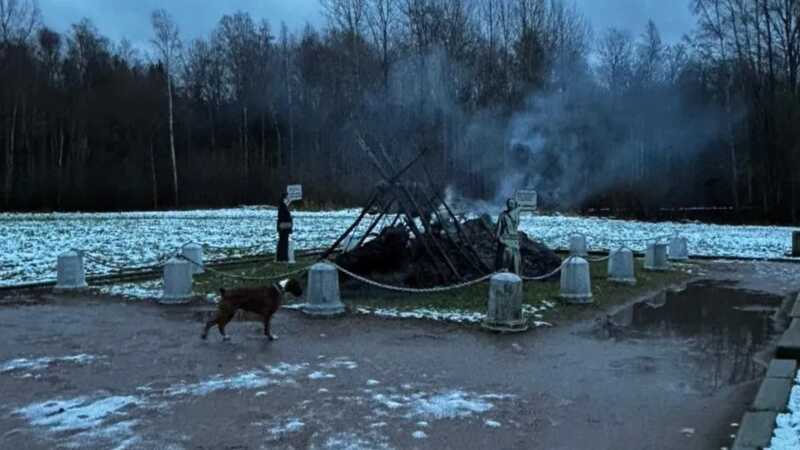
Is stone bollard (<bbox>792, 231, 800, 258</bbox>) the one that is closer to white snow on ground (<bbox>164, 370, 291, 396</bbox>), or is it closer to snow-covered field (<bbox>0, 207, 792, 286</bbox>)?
snow-covered field (<bbox>0, 207, 792, 286</bbox>)

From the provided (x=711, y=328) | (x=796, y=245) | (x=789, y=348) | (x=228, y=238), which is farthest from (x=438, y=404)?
(x=228, y=238)

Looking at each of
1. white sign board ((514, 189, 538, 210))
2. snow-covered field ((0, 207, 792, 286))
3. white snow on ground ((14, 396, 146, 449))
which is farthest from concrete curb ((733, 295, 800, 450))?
snow-covered field ((0, 207, 792, 286))

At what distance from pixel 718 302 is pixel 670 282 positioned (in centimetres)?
259

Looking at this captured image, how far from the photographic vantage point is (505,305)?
33.4ft

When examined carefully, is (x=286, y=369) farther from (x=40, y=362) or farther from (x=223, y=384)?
(x=40, y=362)

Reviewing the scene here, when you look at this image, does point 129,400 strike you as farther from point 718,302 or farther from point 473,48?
point 473,48

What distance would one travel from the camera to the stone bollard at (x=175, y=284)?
500 inches

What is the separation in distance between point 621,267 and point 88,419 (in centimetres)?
1131

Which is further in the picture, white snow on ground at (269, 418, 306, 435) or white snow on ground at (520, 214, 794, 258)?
white snow on ground at (520, 214, 794, 258)

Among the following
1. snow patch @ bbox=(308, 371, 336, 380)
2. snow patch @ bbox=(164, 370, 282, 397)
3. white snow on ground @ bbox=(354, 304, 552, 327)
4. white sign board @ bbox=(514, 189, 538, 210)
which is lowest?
snow patch @ bbox=(308, 371, 336, 380)

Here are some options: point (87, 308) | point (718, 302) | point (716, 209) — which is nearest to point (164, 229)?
point (87, 308)

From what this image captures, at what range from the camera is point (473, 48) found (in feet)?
86.4

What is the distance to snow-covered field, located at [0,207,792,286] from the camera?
62.0ft

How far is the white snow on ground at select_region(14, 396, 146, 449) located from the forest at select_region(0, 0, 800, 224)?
31.0 ft
